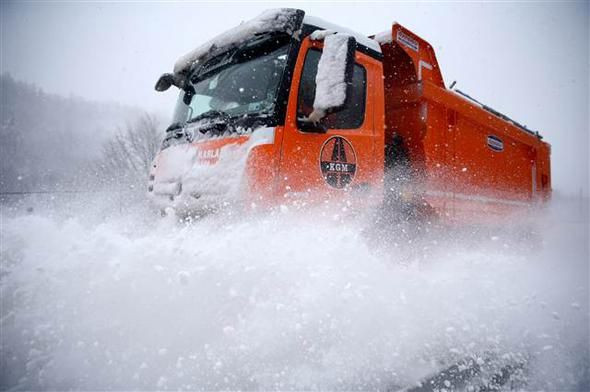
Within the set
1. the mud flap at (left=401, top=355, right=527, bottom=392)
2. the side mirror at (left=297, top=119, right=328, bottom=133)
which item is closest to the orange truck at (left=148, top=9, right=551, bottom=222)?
the side mirror at (left=297, top=119, right=328, bottom=133)

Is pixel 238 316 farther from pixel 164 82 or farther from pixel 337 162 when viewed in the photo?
pixel 164 82

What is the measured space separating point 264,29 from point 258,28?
0.07 meters

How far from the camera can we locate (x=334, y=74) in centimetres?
233

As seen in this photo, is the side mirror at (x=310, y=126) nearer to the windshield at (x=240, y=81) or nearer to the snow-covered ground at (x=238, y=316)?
the windshield at (x=240, y=81)

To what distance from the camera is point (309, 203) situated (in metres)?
2.54

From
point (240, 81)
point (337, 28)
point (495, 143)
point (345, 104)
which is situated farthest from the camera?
point (495, 143)

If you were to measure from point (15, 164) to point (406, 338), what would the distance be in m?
57.0

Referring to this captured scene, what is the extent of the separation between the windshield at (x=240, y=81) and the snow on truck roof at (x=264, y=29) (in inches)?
3.3

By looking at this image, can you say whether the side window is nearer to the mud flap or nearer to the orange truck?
the orange truck

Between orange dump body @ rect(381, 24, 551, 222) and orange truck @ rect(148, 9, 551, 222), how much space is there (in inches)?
0.5

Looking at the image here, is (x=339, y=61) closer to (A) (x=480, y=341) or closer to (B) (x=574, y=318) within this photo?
(A) (x=480, y=341)

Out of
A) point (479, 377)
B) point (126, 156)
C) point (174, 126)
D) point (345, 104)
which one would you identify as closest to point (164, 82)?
point (174, 126)

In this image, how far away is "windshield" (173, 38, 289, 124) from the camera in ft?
8.52

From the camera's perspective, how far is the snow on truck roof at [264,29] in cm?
254
